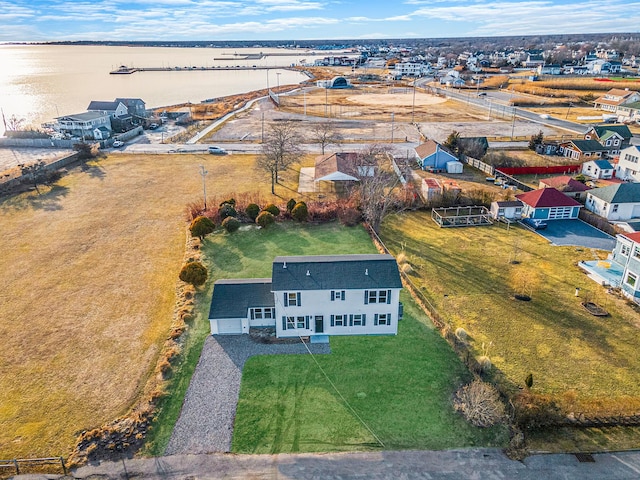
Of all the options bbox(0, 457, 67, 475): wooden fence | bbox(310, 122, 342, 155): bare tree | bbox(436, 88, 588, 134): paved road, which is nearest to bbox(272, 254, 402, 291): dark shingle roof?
bbox(0, 457, 67, 475): wooden fence

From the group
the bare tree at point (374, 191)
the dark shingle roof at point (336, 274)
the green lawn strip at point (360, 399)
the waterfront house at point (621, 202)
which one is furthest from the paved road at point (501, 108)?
the green lawn strip at point (360, 399)

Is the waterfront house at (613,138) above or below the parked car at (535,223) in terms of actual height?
above

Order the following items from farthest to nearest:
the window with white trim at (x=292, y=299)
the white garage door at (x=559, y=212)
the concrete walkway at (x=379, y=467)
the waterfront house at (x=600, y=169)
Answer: the waterfront house at (x=600, y=169), the white garage door at (x=559, y=212), the window with white trim at (x=292, y=299), the concrete walkway at (x=379, y=467)

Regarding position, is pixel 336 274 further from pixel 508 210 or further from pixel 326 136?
pixel 326 136

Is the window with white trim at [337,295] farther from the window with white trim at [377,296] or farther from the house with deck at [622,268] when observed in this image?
the house with deck at [622,268]

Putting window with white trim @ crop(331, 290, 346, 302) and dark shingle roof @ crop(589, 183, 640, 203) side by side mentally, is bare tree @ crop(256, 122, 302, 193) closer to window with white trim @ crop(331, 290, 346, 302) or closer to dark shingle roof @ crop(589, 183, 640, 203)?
window with white trim @ crop(331, 290, 346, 302)

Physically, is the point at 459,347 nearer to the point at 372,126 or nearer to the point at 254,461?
the point at 254,461
